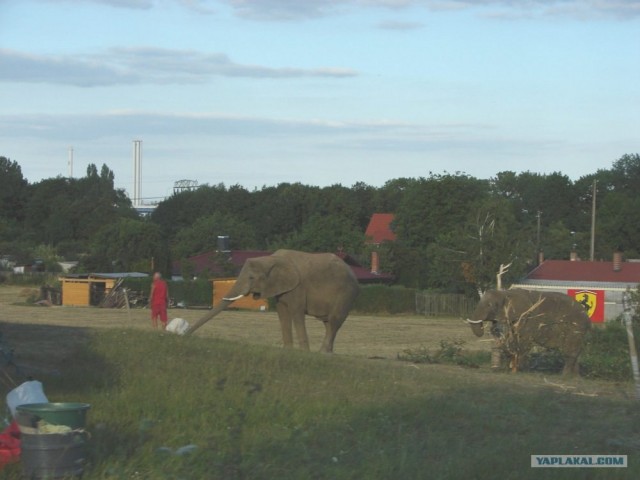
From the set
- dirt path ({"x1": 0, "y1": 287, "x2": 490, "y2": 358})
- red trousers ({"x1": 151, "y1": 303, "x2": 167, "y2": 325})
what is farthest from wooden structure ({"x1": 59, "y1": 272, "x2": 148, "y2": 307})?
red trousers ({"x1": 151, "y1": 303, "x2": 167, "y2": 325})

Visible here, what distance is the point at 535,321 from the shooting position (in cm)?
1741

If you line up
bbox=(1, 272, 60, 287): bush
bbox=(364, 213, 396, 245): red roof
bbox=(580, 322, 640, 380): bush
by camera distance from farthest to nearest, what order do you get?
bbox=(364, 213, 396, 245): red roof
bbox=(1, 272, 60, 287): bush
bbox=(580, 322, 640, 380): bush

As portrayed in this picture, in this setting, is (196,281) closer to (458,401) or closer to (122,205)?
(458,401)

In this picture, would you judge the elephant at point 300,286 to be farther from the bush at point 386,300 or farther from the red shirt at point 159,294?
A: the bush at point 386,300

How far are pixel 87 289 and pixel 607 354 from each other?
47.1 m

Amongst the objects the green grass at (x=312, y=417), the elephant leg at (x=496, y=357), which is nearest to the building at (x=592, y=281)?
the elephant leg at (x=496, y=357)

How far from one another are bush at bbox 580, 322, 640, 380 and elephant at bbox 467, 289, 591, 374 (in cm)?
47

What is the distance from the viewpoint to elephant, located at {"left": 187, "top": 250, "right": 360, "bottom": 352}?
18.3 m

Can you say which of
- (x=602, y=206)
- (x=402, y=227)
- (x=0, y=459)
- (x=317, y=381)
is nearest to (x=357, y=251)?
(x=402, y=227)

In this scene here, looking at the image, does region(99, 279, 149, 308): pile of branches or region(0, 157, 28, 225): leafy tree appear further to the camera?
region(0, 157, 28, 225): leafy tree

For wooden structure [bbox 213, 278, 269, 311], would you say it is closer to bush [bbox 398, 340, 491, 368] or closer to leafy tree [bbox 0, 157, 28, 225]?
bush [bbox 398, 340, 491, 368]

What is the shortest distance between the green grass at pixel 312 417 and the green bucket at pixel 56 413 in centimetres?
43

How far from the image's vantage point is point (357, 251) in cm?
8000

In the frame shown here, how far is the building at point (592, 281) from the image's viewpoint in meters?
56.6
